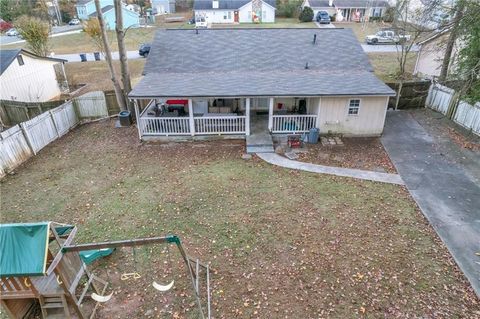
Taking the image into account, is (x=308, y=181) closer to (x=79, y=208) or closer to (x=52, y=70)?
(x=79, y=208)

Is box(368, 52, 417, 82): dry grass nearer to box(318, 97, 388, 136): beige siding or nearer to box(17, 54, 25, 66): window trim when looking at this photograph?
box(318, 97, 388, 136): beige siding

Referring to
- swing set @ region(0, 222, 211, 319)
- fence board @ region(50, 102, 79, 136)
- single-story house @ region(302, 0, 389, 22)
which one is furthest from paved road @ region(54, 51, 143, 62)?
single-story house @ region(302, 0, 389, 22)

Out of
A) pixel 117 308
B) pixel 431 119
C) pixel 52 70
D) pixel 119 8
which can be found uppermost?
pixel 119 8

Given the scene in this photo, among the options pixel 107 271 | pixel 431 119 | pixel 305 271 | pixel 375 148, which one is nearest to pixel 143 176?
pixel 107 271

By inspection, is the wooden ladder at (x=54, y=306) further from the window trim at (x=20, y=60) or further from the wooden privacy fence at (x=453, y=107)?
the window trim at (x=20, y=60)

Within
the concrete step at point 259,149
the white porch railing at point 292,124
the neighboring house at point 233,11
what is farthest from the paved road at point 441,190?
the neighboring house at point 233,11

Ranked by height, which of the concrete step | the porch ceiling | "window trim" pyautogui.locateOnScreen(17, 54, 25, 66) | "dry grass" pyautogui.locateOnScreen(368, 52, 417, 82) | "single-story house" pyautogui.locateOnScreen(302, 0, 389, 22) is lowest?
the concrete step
